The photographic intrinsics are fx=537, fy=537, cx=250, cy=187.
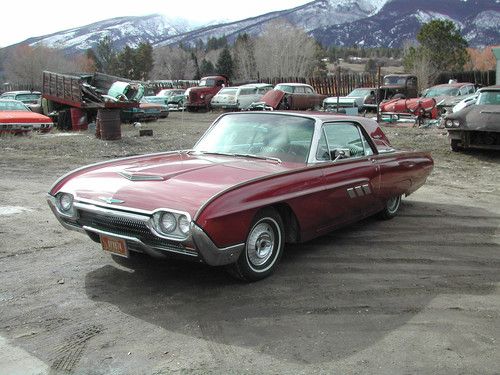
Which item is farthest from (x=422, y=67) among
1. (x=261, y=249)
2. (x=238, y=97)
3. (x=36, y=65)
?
(x=36, y=65)

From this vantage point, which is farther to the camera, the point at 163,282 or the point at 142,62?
the point at 142,62

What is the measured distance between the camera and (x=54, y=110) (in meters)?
19.8

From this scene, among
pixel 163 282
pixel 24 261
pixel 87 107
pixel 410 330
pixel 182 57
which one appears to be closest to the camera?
pixel 410 330

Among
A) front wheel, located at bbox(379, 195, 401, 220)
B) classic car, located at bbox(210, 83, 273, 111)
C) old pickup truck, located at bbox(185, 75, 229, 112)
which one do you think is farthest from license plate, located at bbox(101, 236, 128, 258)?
old pickup truck, located at bbox(185, 75, 229, 112)

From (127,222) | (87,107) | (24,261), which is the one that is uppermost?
(87,107)

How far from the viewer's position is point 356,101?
81.0 ft

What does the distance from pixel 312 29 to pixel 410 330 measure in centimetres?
20271

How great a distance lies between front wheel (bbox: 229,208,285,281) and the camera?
168 inches

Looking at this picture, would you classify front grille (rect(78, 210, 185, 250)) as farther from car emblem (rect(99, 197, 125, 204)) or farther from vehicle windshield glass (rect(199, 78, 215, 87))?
vehicle windshield glass (rect(199, 78, 215, 87))

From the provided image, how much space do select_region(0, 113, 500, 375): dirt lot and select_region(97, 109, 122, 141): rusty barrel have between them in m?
9.10

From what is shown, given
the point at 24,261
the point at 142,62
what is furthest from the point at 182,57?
the point at 24,261

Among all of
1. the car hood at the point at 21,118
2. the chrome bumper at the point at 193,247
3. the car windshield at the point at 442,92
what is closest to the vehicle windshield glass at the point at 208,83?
the car windshield at the point at 442,92

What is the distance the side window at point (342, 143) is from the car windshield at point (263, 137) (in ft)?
0.56

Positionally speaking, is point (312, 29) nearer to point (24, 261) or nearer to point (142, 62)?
point (142, 62)
